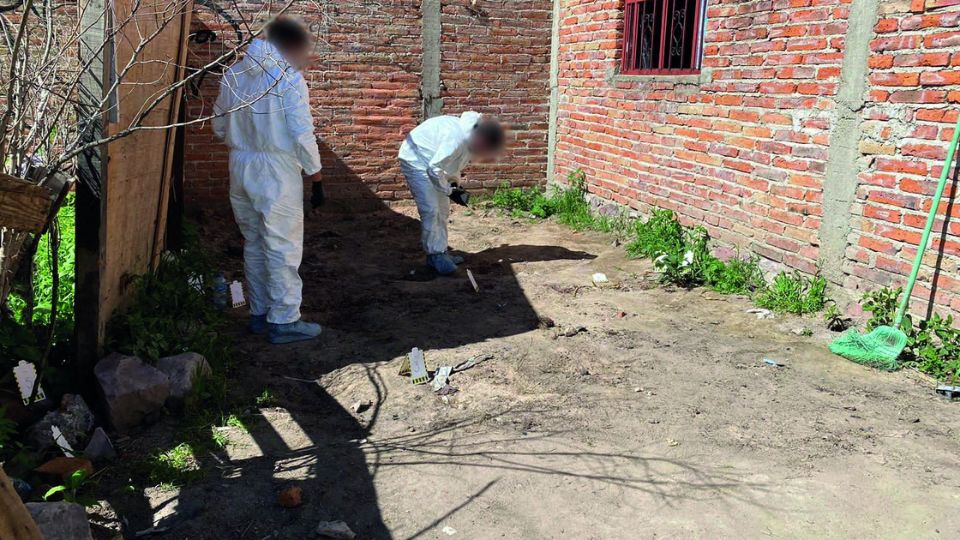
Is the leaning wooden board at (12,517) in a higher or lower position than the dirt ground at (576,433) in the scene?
higher

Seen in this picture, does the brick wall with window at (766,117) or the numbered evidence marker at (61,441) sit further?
the brick wall with window at (766,117)

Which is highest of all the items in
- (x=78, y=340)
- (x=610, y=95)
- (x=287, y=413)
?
(x=610, y=95)

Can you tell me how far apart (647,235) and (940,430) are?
366 centimetres

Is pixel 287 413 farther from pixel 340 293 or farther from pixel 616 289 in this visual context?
pixel 616 289

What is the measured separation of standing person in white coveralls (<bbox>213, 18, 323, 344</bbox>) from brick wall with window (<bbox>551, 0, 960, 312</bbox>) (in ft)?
11.4

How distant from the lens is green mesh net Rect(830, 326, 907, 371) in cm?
439

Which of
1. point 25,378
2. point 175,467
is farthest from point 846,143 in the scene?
point 25,378

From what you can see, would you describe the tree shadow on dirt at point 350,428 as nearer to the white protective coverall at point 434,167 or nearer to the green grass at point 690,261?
the white protective coverall at point 434,167

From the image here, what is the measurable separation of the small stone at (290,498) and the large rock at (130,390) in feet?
3.43

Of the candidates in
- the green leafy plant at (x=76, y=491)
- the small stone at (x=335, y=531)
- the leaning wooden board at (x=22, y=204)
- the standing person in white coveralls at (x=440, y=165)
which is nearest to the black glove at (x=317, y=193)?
the standing person in white coveralls at (x=440, y=165)

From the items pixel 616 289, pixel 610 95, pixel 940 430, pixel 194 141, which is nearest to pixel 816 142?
pixel 616 289

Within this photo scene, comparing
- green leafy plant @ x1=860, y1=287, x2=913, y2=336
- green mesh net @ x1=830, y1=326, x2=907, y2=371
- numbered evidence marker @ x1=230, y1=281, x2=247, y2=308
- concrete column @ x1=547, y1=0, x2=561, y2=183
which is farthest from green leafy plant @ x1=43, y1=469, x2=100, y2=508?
concrete column @ x1=547, y1=0, x2=561, y2=183

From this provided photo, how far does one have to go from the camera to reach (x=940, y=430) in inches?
144

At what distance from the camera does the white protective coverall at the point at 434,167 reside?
634 cm
